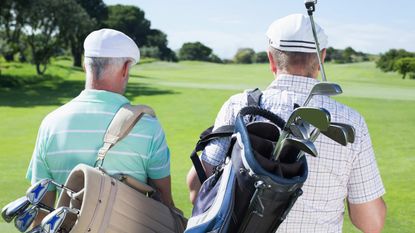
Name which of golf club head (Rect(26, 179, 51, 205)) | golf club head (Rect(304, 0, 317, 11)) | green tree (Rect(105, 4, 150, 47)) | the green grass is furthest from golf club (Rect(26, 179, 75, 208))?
green tree (Rect(105, 4, 150, 47))

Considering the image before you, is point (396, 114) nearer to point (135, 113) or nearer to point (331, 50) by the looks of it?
point (135, 113)

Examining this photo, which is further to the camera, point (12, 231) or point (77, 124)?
point (12, 231)

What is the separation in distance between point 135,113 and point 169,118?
11.2m

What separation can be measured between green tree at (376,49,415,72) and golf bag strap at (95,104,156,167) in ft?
128

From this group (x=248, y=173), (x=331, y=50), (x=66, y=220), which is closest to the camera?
(x=248, y=173)

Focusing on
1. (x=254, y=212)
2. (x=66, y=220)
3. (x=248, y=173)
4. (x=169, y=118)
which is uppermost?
(x=248, y=173)

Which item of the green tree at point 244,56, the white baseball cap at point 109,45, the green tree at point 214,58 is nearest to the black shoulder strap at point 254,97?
the white baseball cap at point 109,45

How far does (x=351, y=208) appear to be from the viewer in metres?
2.04

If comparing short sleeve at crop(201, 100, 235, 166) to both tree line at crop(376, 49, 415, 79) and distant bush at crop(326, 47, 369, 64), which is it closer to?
tree line at crop(376, 49, 415, 79)

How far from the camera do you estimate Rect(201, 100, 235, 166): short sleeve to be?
1940mm

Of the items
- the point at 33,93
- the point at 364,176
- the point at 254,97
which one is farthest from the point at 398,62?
the point at 254,97

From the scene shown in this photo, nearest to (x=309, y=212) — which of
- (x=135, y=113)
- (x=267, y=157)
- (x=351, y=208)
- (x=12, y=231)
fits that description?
(x=351, y=208)

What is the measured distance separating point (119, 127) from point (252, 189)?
675 millimetres

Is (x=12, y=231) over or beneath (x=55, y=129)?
beneath
